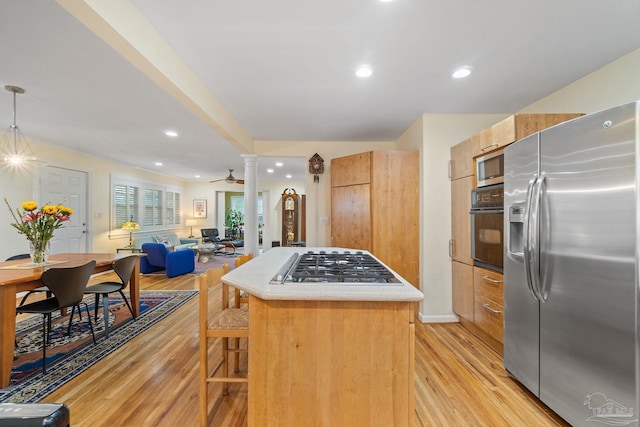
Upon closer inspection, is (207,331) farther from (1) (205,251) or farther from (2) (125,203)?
(2) (125,203)

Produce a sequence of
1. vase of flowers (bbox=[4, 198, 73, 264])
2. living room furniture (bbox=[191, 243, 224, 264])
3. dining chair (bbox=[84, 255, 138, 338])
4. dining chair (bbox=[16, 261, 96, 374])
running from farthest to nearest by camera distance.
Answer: living room furniture (bbox=[191, 243, 224, 264]), dining chair (bbox=[84, 255, 138, 338]), vase of flowers (bbox=[4, 198, 73, 264]), dining chair (bbox=[16, 261, 96, 374])

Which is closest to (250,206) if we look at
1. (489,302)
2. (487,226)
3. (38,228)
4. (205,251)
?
(38,228)

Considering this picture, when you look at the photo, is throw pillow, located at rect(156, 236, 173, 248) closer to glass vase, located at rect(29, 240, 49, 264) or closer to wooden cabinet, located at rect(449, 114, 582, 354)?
glass vase, located at rect(29, 240, 49, 264)

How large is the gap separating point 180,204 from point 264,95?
7.41 meters

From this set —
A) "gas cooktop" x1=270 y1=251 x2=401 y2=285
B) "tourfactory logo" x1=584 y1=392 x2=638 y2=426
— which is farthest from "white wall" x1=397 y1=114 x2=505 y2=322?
"tourfactory logo" x1=584 y1=392 x2=638 y2=426

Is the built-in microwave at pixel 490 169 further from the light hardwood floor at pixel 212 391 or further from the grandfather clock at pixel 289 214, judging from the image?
the grandfather clock at pixel 289 214

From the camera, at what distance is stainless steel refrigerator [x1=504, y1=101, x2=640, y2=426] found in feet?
4.18

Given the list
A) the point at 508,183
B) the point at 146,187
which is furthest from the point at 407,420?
the point at 146,187

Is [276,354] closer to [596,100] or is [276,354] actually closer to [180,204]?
[596,100]

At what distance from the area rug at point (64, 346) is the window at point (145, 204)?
10.2ft

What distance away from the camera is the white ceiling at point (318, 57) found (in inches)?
63.7

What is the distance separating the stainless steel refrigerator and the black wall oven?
386mm

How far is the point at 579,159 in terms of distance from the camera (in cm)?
148

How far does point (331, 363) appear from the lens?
1271 mm
